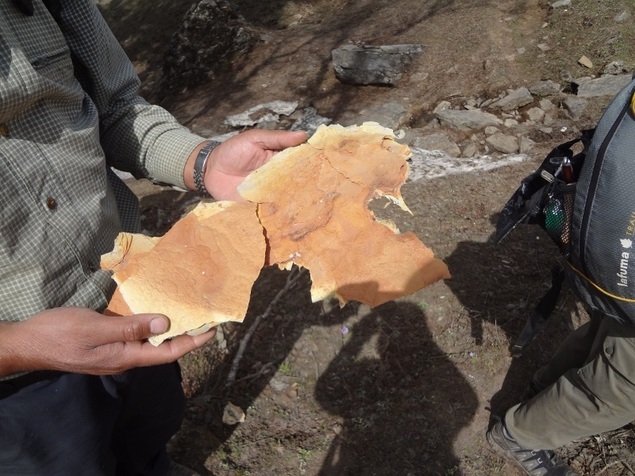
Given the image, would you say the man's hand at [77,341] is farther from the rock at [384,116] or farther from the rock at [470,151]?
the rock at [384,116]

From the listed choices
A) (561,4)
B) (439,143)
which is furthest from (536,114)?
(561,4)

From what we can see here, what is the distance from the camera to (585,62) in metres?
5.75

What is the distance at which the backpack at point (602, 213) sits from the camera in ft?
5.57

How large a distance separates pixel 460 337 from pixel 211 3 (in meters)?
7.79

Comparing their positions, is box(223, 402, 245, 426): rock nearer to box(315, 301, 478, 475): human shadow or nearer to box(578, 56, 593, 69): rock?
box(315, 301, 478, 475): human shadow

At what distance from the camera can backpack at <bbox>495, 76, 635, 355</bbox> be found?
170 centimetres

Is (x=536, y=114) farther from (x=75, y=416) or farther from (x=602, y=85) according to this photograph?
(x=75, y=416)

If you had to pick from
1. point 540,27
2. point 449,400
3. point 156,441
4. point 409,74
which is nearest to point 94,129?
point 156,441

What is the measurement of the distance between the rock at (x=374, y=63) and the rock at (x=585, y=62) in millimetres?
2137

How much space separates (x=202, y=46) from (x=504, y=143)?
5919mm

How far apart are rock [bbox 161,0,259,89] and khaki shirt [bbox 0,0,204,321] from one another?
22.7 feet

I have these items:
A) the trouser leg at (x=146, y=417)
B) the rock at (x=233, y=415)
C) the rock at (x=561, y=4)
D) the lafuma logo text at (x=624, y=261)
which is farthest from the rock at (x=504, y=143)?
the trouser leg at (x=146, y=417)

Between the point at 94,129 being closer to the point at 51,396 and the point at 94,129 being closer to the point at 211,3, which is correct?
the point at 51,396

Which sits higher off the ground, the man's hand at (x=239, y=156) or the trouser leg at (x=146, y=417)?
the man's hand at (x=239, y=156)
